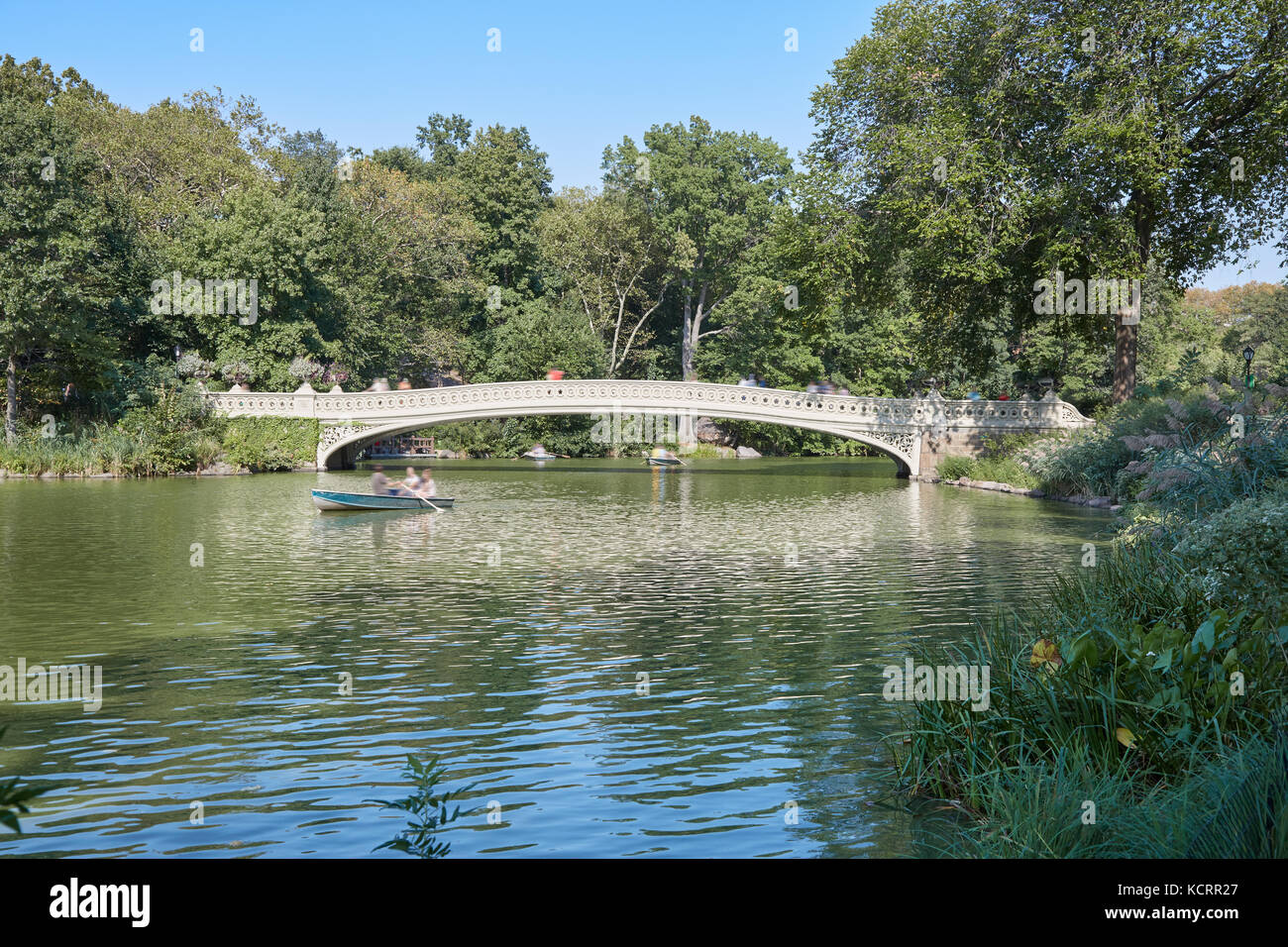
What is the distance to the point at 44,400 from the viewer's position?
125 feet

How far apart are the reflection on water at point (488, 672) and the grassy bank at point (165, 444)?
12.9 metres

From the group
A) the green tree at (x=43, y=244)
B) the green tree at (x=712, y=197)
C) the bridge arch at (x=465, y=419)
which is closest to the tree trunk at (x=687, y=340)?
the green tree at (x=712, y=197)

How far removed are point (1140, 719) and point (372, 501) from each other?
20.4 meters

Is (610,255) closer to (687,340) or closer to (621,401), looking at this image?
(687,340)

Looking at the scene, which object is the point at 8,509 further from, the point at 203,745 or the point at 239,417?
the point at 203,745

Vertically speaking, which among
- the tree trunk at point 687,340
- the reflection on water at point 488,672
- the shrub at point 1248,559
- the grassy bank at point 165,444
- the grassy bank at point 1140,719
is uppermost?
the tree trunk at point 687,340

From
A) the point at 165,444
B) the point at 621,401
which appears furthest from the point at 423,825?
the point at 621,401

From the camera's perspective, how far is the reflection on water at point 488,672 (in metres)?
6.01

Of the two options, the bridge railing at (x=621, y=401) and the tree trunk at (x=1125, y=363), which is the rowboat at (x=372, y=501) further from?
the tree trunk at (x=1125, y=363)

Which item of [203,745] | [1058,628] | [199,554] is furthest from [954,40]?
[203,745]

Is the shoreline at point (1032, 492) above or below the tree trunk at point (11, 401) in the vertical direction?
below

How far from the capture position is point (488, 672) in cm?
959

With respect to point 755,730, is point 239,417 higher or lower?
higher
